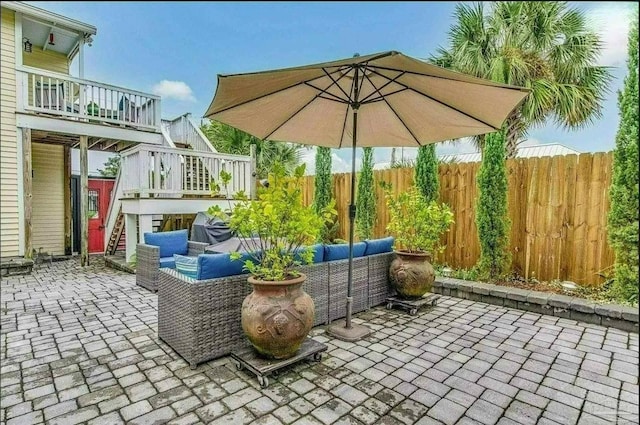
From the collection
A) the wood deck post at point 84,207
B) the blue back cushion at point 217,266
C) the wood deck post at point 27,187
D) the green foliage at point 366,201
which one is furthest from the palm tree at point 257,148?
the blue back cushion at point 217,266

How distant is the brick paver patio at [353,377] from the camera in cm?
235

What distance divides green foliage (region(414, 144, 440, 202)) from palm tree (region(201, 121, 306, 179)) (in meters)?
4.58

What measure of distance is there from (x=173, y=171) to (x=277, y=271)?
16.9 ft

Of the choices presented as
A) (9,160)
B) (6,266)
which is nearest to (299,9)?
(6,266)

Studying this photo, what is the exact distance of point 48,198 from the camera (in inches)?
344

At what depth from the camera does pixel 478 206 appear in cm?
559

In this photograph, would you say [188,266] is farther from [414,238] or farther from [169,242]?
[414,238]

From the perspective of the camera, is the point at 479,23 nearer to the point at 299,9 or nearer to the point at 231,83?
the point at 231,83

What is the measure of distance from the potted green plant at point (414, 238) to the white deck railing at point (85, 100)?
662 cm

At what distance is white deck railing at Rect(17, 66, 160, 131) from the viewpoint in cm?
707

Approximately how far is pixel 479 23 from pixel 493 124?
572 cm

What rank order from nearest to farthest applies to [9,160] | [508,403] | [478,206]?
[508,403]
[478,206]
[9,160]

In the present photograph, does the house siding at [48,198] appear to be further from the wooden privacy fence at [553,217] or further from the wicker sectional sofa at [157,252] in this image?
the wooden privacy fence at [553,217]

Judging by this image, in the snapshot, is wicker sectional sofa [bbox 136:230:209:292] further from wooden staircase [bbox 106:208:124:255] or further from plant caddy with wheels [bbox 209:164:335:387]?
wooden staircase [bbox 106:208:124:255]
